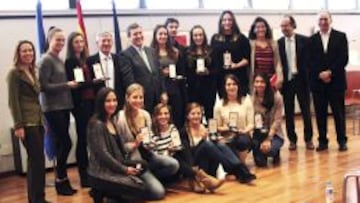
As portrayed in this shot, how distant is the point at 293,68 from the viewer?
6.04 meters

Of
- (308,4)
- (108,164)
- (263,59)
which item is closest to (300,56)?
(263,59)

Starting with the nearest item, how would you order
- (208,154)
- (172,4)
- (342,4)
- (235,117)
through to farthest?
1. (208,154)
2. (235,117)
3. (172,4)
4. (342,4)

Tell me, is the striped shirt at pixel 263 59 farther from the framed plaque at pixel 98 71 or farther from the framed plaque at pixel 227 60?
the framed plaque at pixel 98 71

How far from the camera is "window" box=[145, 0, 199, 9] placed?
730 cm

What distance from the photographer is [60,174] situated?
483 centimetres

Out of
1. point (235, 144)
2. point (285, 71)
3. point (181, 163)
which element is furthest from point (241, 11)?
point (181, 163)

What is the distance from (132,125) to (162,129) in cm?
33

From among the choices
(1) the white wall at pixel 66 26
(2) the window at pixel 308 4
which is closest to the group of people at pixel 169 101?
(1) the white wall at pixel 66 26

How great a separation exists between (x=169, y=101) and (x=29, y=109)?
65.0 inches

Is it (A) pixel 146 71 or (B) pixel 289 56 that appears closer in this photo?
(A) pixel 146 71

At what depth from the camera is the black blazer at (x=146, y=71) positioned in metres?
5.02

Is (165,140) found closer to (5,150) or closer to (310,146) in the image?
(5,150)

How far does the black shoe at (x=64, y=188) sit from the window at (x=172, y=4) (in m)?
3.13

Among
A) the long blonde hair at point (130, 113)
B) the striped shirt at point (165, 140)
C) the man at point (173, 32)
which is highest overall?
the man at point (173, 32)
